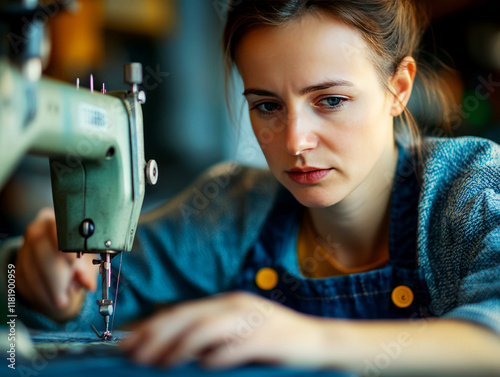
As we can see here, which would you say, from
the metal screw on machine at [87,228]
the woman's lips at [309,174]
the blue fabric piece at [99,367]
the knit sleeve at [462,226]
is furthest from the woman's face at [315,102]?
the blue fabric piece at [99,367]

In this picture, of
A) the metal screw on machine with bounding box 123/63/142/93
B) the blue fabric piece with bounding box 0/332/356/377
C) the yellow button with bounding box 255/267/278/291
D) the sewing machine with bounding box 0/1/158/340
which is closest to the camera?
the blue fabric piece with bounding box 0/332/356/377

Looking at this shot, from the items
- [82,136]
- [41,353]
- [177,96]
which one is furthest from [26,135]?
[177,96]

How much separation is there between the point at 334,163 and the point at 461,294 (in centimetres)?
32

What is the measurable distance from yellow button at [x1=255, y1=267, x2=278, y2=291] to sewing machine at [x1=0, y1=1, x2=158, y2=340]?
38 centimetres

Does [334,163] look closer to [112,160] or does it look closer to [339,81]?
[339,81]

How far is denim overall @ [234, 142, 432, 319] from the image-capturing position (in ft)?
3.30

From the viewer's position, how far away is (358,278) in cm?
102

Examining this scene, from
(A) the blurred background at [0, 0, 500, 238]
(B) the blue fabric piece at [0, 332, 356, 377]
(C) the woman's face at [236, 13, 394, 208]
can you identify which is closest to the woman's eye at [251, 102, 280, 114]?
(C) the woman's face at [236, 13, 394, 208]

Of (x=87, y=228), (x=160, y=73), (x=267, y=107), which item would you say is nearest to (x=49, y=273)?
(x=87, y=228)

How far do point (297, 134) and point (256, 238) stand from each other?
396 mm

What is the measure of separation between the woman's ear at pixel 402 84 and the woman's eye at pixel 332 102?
0.17m

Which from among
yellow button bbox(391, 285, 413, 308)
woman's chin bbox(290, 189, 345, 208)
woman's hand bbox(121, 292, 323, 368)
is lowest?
yellow button bbox(391, 285, 413, 308)

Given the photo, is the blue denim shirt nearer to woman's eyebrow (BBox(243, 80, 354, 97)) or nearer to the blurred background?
woman's eyebrow (BBox(243, 80, 354, 97))

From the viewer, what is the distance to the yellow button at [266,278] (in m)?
1.14
